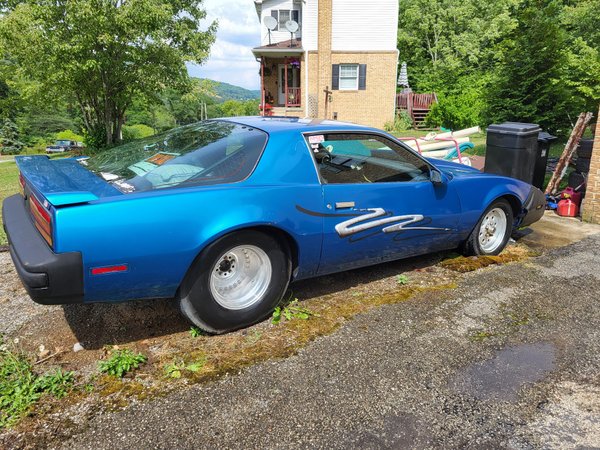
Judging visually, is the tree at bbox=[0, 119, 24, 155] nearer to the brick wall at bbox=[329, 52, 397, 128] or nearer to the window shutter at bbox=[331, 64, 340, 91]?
the window shutter at bbox=[331, 64, 340, 91]

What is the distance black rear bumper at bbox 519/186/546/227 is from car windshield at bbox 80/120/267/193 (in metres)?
3.27

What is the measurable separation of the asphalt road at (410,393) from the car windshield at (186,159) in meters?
Result: 1.28

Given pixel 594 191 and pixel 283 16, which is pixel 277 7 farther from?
pixel 594 191

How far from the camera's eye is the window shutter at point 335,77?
70.7 ft

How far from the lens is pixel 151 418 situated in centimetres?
236

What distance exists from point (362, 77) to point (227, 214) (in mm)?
20307

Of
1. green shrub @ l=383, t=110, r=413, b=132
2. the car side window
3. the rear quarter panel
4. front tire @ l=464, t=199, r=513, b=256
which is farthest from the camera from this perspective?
green shrub @ l=383, t=110, r=413, b=132

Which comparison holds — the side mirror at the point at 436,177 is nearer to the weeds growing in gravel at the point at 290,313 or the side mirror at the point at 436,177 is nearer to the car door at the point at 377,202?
the car door at the point at 377,202

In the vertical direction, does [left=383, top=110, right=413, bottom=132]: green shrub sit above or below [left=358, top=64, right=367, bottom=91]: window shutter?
below

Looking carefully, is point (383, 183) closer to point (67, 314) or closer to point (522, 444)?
point (522, 444)

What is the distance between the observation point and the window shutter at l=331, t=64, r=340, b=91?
70.7 ft

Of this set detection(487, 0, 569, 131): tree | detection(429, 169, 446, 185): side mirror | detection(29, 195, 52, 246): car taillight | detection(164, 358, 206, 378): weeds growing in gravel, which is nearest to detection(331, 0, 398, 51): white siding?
detection(487, 0, 569, 131): tree

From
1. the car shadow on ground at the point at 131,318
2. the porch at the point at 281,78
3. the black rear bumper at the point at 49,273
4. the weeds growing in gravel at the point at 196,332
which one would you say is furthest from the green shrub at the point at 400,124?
the black rear bumper at the point at 49,273

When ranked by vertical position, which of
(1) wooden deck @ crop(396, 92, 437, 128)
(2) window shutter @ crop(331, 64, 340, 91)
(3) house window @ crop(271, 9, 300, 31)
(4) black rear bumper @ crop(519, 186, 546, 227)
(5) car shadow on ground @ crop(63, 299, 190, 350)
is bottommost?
(5) car shadow on ground @ crop(63, 299, 190, 350)
